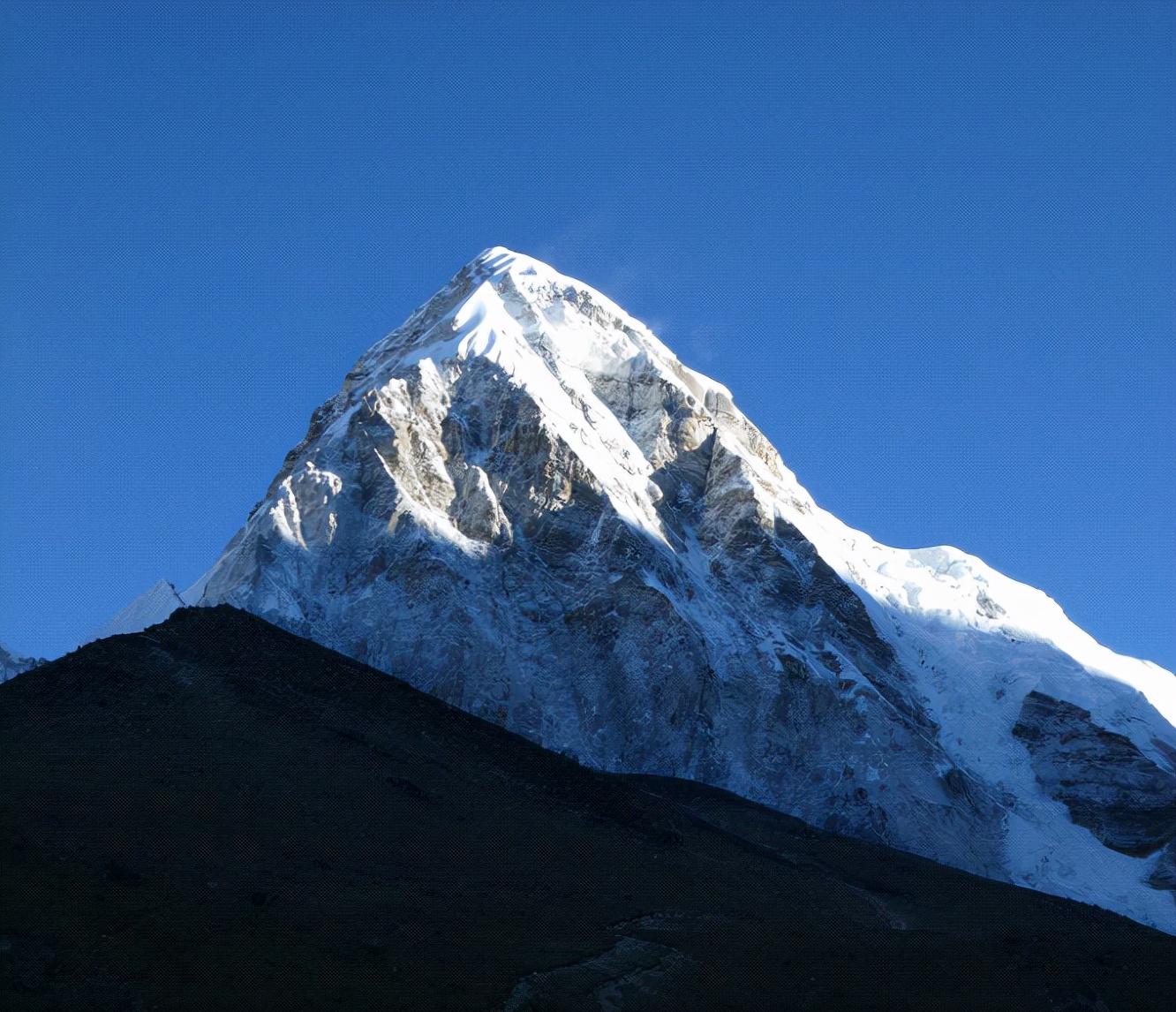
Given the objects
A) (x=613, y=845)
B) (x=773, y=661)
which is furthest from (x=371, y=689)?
(x=773, y=661)

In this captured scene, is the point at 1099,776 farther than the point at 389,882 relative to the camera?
Yes

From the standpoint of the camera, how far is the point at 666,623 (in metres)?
145

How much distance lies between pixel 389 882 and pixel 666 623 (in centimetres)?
6732

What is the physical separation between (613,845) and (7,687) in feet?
114

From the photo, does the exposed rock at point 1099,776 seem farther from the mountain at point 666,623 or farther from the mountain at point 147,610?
the mountain at point 147,610

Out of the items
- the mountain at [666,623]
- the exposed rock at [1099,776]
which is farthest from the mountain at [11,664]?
the exposed rock at [1099,776]

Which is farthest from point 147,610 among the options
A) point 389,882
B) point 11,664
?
point 389,882

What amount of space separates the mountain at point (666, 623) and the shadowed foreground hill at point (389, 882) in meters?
27.2

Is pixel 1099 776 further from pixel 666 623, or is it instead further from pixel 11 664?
pixel 11 664

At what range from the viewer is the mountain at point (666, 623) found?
13738cm

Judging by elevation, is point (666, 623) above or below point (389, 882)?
above

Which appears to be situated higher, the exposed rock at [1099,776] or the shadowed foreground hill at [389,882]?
the exposed rock at [1099,776]

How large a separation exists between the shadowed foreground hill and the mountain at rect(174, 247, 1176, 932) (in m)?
27.2

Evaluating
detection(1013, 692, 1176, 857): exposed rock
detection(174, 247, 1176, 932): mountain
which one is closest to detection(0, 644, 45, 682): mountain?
detection(174, 247, 1176, 932): mountain
